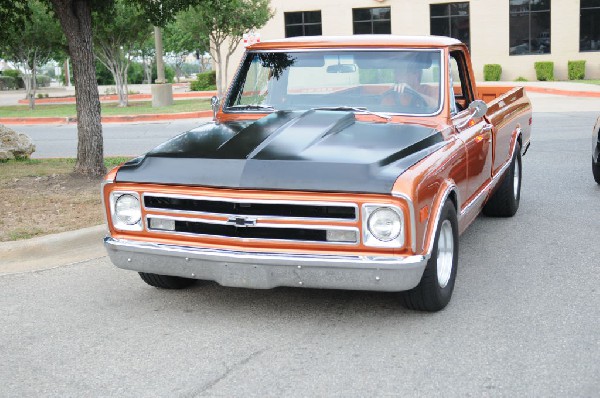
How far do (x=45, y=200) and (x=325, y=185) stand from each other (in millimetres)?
5204

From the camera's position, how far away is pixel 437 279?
5203 millimetres

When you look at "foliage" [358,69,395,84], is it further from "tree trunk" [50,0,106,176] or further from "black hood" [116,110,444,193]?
"tree trunk" [50,0,106,176]

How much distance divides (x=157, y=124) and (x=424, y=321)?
1786 cm

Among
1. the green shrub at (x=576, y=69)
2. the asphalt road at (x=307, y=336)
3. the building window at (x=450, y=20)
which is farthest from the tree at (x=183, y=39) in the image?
the green shrub at (x=576, y=69)

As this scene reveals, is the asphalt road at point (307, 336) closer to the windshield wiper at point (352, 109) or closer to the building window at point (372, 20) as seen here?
the windshield wiper at point (352, 109)

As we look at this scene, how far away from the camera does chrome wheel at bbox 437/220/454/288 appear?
215 inches

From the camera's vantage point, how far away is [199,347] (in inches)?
193

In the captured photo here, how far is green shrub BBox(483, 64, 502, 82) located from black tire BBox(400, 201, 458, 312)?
1223 inches

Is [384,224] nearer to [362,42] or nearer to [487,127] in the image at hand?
[362,42]

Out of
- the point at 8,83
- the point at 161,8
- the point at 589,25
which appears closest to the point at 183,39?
the point at 589,25

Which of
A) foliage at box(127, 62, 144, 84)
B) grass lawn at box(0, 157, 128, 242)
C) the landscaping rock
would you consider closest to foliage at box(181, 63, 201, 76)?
foliage at box(127, 62, 144, 84)

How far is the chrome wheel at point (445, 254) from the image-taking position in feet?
17.9

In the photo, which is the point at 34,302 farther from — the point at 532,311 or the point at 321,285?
the point at 532,311

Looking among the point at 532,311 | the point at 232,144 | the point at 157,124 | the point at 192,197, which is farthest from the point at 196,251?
the point at 157,124
